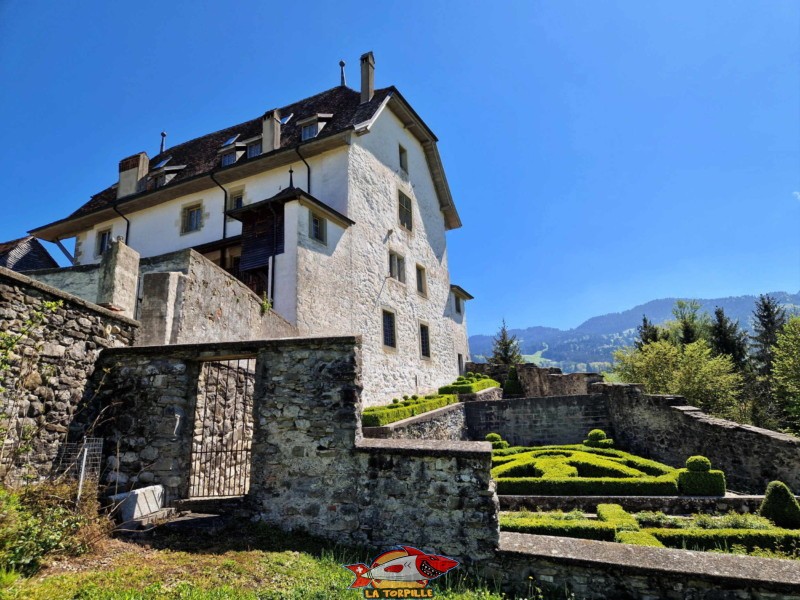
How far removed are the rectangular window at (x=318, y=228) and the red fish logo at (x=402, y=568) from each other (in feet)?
42.6

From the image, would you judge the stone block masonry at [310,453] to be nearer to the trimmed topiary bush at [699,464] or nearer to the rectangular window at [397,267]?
the trimmed topiary bush at [699,464]

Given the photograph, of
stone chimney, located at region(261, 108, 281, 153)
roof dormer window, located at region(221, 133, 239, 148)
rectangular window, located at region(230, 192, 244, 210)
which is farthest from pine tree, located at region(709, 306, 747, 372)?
roof dormer window, located at region(221, 133, 239, 148)

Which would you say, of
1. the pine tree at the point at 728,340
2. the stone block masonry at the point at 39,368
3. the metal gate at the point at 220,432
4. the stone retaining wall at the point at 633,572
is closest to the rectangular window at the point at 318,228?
the metal gate at the point at 220,432

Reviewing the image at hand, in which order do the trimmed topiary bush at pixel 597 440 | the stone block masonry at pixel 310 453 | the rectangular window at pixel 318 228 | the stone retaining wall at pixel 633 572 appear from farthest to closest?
the rectangular window at pixel 318 228
the trimmed topiary bush at pixel 597 440
the stone block masonry at pixel 310 453
the stone retaining wall at pixel 633 572

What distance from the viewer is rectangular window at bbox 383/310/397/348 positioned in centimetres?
2098

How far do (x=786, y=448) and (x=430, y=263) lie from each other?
18504mm

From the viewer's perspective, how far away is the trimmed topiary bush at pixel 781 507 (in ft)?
26.6

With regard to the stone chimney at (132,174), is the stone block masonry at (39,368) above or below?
below

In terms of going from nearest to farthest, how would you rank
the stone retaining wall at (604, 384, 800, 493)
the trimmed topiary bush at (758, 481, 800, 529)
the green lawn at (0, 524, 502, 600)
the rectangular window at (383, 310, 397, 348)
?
the green lawn at (0, 524, 502, 600) < the trimmed topiary bush at (758, 481, 800, 529) < the stone retaining wall at (604, 384, 800, 493) < the rectangular window at (383, 310, 397, 348)

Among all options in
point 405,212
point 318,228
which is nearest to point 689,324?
point 405,212

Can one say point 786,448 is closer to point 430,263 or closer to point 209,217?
point 430,263

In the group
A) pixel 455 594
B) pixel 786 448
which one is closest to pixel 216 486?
pixel 455 594

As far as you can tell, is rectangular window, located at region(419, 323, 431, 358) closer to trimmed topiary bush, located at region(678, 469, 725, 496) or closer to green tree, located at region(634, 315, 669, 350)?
trimmed topiary bush, located at region(678, 469, 725, 496)

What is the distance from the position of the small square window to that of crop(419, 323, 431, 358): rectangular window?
445 inches
